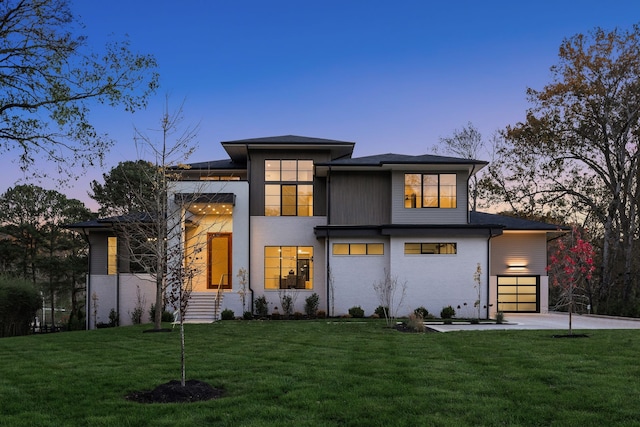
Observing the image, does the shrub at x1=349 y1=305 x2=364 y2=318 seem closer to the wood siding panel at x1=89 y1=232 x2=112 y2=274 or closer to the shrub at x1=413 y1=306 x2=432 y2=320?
the shrub at x1=413 y1=306 x2=432 y2=320

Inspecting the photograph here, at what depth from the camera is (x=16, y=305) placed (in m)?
21.4

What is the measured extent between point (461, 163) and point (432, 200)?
6.57ft

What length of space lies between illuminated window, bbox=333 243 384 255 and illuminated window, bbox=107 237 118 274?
9.99 m

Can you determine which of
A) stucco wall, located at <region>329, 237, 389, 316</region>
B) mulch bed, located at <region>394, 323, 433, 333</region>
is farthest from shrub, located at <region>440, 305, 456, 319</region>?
mulch bed, located at <region>394, 323, 433, 333</region>

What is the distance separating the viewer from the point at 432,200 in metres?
22.2

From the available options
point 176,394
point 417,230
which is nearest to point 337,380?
point 176,394

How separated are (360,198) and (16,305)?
15.1 m

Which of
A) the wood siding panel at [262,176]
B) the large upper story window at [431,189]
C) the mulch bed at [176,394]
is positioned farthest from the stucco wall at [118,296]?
the mulch bed at [176,394]

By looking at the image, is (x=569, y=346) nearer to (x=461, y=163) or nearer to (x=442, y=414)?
(x=442, y=414)

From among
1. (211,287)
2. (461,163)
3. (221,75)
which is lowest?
(211,287)

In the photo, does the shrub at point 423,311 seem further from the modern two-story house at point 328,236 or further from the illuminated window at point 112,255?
the illuminated window at point 112,255

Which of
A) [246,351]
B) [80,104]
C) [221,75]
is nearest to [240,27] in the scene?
[221,75]

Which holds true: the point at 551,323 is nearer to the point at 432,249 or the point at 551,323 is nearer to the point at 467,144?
the point at 432,249

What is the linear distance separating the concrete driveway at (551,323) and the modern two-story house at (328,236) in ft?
5.10
